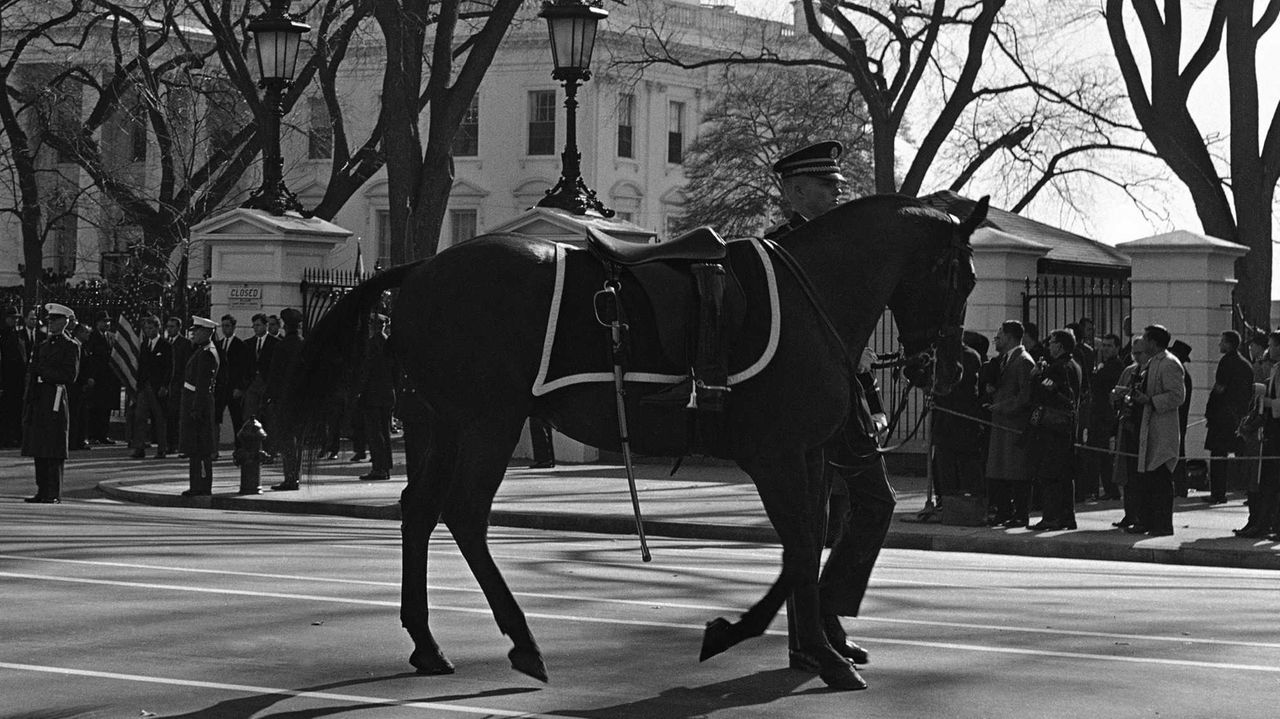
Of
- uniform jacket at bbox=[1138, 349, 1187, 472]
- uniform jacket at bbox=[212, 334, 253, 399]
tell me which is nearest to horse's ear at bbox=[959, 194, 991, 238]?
uniform jacket at bbox=[1138, 349, 1187, 472]

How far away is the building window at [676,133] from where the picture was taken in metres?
71.8

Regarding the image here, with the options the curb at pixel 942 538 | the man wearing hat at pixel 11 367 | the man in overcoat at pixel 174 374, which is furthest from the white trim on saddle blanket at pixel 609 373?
the man wearing hat at pixel 11 367

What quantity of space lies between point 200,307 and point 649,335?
23.1 meters

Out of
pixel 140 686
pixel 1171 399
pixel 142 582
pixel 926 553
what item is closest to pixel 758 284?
pixel 140 686

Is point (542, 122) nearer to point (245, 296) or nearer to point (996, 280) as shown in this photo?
point (245, 296)

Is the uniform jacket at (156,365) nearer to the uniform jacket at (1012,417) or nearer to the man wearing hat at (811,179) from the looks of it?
the uniform jacket at (1012,417)

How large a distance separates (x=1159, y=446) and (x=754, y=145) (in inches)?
1788

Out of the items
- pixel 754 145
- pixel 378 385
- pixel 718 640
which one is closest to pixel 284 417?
pixel 718 640

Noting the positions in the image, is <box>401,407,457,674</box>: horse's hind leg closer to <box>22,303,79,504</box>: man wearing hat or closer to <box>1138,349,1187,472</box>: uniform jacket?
<box>1138,349,1187,472</box>: uniform jacket

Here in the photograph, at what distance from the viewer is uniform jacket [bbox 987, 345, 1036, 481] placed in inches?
738

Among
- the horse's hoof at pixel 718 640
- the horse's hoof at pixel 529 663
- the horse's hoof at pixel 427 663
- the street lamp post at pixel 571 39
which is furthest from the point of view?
the street lamp post at pixel 571 39

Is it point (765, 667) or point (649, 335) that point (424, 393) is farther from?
point (765, 667)

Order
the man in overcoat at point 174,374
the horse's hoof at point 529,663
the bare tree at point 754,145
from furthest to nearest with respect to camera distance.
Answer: the bare tree at point 754,145 < the man in overcoat at point 174,374 < the horse's hoof at point 529,663

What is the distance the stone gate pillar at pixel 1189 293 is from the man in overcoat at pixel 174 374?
1248 centimetres
